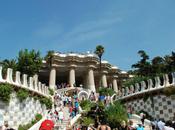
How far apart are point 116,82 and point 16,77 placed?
44731mm

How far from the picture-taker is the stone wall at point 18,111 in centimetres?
2217

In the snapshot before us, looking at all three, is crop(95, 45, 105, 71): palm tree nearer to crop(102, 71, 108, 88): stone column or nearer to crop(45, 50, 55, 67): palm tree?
crop(102, 71, 108, 88): stone column

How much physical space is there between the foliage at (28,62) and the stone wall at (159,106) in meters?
14.4

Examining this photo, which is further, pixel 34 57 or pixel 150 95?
pixel 34 57

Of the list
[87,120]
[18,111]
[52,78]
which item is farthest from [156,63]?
[18,111]

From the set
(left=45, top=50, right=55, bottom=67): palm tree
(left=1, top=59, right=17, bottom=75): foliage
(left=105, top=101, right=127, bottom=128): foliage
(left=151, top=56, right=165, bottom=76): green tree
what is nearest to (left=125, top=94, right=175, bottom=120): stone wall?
(left=105, top=101, right=127, bottom=128): foliage

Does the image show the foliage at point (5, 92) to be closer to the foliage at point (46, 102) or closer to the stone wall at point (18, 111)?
the stone wall at point (18, 111)

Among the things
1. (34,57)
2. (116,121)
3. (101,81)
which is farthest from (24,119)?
(101,81)

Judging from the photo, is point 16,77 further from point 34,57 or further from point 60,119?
point 34,57

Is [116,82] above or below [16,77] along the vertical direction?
above

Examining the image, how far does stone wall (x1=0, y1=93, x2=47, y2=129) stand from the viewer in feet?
72.7

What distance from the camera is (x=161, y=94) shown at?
2928 centimetres

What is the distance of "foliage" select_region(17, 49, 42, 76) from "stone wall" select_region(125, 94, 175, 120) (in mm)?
14353

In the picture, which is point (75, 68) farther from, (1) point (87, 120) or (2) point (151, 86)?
(1) point (87, 120)
